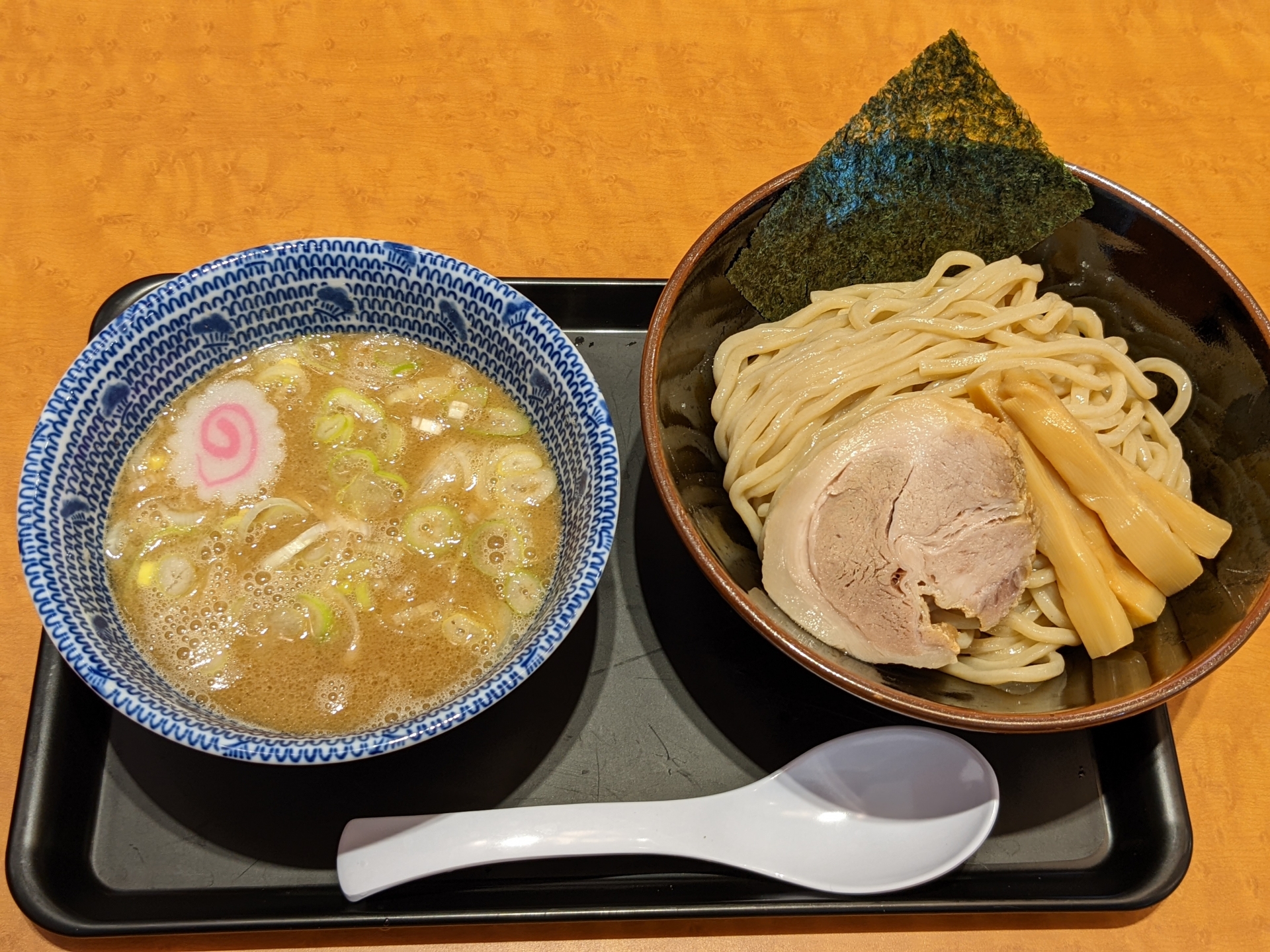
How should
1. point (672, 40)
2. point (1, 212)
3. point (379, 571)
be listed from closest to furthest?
point (379, 571)
point (1, 212)
point (672, 40)

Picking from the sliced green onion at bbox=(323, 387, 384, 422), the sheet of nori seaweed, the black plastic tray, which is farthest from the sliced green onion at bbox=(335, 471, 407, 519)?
the sheet of nori seaweed

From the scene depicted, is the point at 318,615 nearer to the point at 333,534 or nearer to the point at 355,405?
the point at 333,534

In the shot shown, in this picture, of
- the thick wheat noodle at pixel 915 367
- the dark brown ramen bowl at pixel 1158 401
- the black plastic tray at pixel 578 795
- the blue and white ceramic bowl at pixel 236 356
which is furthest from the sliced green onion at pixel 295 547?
the thick wheat noodle at pixel 915 367

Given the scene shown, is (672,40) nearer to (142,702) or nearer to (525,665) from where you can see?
(525,665)

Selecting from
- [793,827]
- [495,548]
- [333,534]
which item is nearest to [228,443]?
[333,534]

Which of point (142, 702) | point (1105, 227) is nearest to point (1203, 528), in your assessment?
point (1105, 227)

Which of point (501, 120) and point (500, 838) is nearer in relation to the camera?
point (500, 838)
